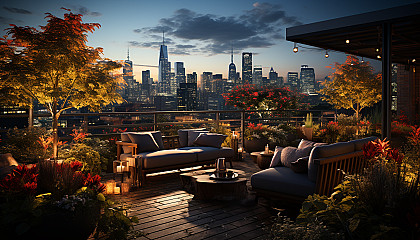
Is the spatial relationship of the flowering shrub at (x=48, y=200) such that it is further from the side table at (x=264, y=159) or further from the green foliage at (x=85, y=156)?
Answer: the side table at (x=264, y=159)

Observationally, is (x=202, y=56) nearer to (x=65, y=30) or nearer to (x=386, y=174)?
(x=65, y=30)

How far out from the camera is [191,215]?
13.3ft

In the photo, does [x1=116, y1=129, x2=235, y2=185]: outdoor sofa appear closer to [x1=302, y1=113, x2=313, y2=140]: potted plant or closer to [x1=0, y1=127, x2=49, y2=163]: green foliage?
[x1=0, y1=127, x2=49, y2=163]: green foliage

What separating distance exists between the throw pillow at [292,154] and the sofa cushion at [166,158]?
6.68 feet

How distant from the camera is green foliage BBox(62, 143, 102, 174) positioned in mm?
5520

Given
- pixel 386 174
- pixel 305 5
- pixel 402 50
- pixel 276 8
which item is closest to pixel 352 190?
pixel 386 174

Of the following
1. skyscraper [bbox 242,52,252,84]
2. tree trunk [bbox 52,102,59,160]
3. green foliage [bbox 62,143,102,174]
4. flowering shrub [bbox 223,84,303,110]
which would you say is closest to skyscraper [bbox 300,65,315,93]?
skyscraper [bbox 242,52,252,84]

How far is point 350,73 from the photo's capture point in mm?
13242

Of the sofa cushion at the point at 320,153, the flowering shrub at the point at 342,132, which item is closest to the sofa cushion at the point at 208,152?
the sofa cushion at the point at 320,153

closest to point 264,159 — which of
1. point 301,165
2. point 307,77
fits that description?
point 301,165

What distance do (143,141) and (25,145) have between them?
6.32 feet

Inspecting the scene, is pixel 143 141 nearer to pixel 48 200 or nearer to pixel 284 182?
pixel 284 182

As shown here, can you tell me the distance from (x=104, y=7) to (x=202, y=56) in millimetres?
8718

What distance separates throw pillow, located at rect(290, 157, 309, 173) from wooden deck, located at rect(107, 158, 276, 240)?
0.63 metres
